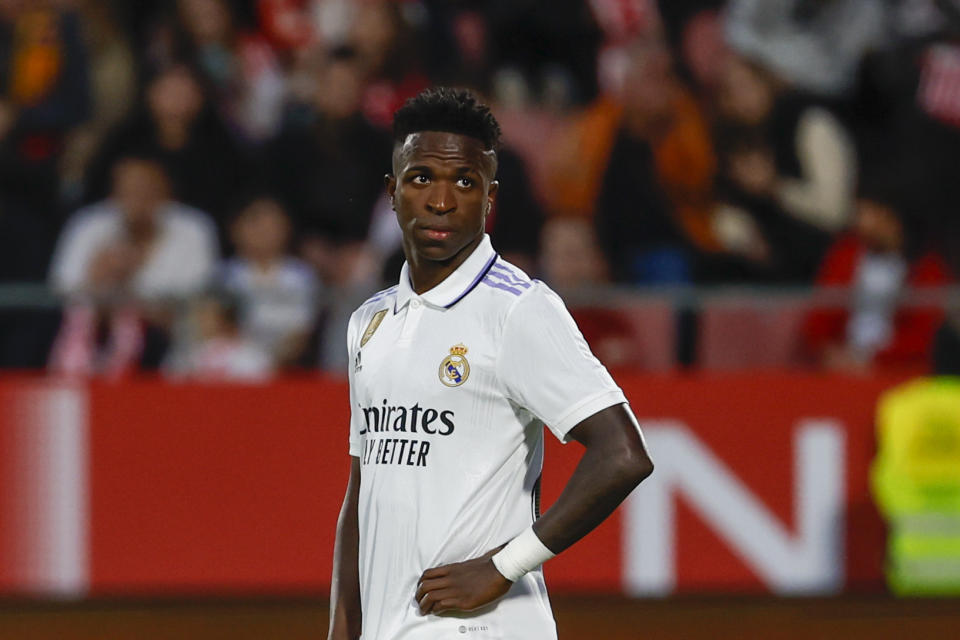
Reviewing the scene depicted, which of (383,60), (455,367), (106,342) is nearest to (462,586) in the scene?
(455,367)

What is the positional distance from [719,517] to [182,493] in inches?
103

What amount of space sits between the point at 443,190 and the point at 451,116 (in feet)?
0.48

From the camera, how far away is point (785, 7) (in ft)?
29.1

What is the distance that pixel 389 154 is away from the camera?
26.8 ft

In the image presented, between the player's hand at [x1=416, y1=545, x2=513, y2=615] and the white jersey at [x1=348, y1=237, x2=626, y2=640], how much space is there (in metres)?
0.03

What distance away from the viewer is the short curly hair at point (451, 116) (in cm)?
282

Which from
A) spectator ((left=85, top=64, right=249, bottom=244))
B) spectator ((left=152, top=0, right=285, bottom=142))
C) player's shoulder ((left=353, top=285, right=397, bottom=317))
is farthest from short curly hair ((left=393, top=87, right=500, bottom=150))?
spectator ((left=152, top=0, right=285, bottom=142))

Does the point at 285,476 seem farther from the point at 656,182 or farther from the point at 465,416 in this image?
the point at 465,416

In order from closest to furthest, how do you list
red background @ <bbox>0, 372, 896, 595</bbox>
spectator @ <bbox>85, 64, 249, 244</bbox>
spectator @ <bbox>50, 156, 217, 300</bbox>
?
red background @ <bbox>0, 372, 896, 595</bbox>
spectator @ <bbox>50, 156, 217, 300</bbox>
spectator @ <bbox>85, 64, 249, 244</bbox>

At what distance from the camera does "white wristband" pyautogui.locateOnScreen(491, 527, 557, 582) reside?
2.70 metres

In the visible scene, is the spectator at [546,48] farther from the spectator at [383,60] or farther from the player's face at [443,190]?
the player's face at [443,190]

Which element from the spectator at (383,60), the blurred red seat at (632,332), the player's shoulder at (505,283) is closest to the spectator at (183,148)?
the spectator at (383,60)

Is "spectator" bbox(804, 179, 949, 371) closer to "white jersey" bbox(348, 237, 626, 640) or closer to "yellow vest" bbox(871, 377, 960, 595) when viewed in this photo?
"yellow vest" bbox(871, 377, 960, 595)

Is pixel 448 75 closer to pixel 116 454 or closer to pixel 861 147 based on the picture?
pixel 861 147
